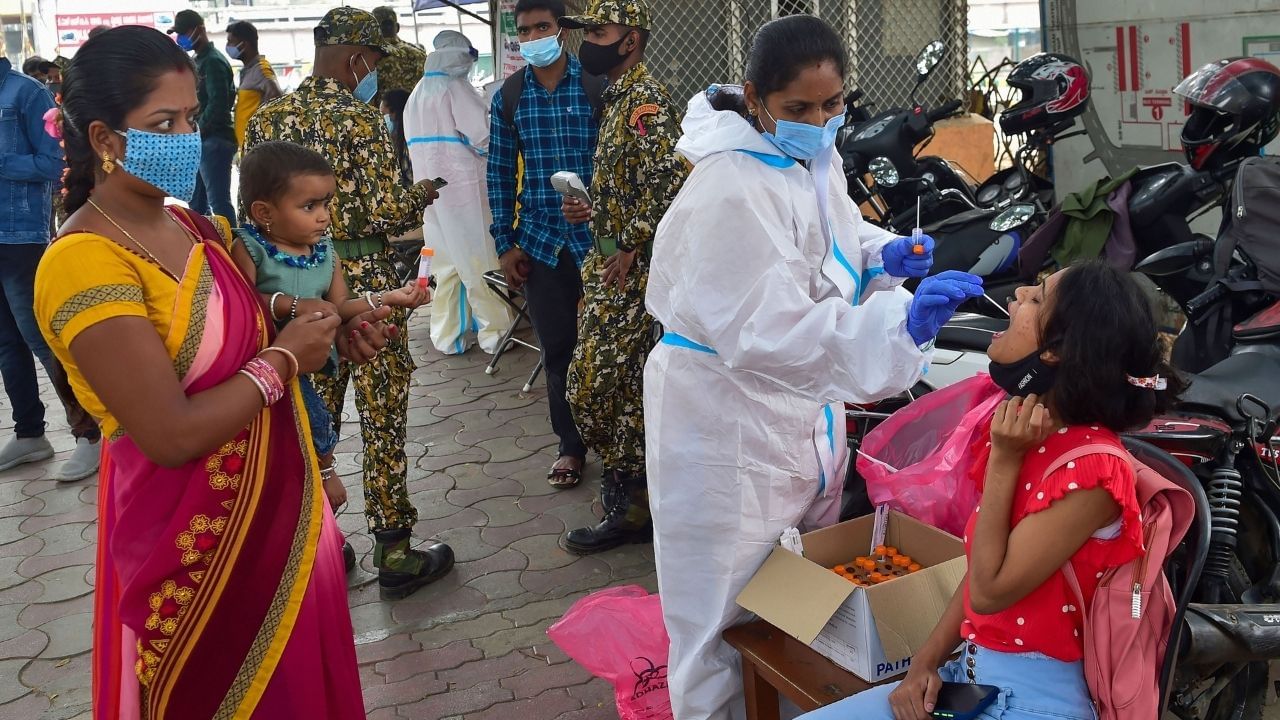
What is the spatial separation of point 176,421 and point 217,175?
859 centimetres

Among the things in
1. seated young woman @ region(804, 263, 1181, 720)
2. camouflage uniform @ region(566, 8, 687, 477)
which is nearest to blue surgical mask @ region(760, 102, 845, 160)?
seated young woman @ region(804, 263, 1181, 720)

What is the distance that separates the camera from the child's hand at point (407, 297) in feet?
7.97

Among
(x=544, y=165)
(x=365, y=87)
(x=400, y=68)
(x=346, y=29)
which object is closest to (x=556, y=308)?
(x=544, y=165)

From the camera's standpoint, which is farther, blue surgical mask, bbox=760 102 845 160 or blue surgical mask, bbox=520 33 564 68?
blue surgical mask, bbox=520 33 564 68

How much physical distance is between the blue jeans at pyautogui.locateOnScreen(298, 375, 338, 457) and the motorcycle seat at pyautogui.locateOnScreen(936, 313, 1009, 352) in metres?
2.09

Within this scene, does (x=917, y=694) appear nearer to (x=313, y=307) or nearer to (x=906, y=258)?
(x=906, y=258)

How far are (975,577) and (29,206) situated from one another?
17.4ft

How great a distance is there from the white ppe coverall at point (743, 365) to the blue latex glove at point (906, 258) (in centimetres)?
8

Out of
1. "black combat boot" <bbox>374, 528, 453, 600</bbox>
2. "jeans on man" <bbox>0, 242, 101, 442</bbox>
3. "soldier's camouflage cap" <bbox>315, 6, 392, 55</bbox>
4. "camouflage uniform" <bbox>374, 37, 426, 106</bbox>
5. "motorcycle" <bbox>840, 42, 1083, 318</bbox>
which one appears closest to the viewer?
"soldier's camouflage cap" <bbox>315, 6, 392, 55</bbox>

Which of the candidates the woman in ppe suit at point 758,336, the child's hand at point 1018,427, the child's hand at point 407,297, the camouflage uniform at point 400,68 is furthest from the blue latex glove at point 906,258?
the camouflage uniform at point 400,68

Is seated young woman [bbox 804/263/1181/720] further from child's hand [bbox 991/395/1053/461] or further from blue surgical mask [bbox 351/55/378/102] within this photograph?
blue surgical mask [bbox 351/55/378/102]

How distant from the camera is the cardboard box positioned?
223 cm

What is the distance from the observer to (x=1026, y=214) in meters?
4.48

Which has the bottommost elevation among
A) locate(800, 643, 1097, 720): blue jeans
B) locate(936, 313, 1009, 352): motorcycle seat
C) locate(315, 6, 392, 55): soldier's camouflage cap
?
locate(800, 643, 1097, 720): blue jeans
